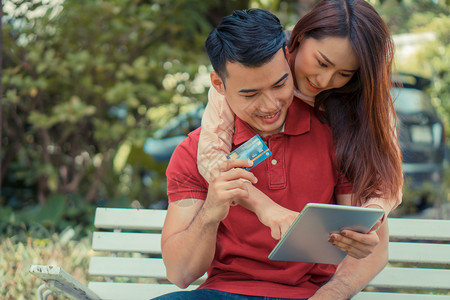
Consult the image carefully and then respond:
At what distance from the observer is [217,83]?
83.0 inches

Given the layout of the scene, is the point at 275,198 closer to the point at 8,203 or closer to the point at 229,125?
the point at 229,125

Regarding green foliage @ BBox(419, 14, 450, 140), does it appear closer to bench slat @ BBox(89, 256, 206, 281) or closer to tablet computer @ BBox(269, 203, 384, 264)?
bench slat @ BBox(89, 256, 206, 281)

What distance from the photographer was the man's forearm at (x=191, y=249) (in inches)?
79.0

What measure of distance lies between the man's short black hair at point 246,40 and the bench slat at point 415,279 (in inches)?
51.8

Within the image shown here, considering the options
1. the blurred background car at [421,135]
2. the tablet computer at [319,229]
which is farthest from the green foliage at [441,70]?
the tablet computer at [319,229]

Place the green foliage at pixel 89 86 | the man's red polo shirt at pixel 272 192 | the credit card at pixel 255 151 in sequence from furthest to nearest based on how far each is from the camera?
the green foliage at pixel 89 86 < the man's red polo shirt at pixel 272 192 < the credit card at pixel 255 151

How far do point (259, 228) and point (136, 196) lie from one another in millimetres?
3604

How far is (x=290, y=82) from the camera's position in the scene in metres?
2.02

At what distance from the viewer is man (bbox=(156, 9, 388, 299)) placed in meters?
1.96

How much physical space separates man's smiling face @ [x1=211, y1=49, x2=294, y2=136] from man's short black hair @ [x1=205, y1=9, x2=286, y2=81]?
1.0 inches

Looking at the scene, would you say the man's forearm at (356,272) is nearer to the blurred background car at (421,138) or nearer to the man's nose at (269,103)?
the man's nose at (269,103)

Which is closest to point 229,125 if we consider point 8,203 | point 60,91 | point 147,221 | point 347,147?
point 347,147

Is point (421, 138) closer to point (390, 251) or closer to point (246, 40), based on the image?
point (390, 251)

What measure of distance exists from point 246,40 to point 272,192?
0.56m
